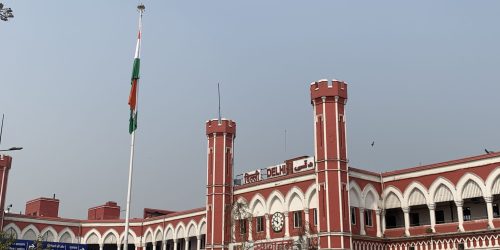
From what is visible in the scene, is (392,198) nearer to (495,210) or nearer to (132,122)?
(495,210)

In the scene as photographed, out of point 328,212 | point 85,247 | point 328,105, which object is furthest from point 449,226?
point 85,247

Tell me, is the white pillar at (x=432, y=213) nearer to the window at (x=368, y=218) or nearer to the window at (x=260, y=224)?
the window at (x=368, y=218)

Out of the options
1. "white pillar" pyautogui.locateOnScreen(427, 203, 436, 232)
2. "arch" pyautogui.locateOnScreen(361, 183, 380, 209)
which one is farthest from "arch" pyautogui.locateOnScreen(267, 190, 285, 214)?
"white pillar" pyautogui.locateOnScreen(427, 203, 436, 232)

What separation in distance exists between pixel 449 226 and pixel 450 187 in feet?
9.43

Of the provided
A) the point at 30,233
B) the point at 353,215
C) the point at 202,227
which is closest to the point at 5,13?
the point at 353,215

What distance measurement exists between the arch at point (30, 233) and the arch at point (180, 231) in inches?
612

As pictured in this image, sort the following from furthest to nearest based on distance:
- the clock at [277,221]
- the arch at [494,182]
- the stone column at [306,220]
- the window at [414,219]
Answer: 1. the clock at [277,221]
2. the window at [414,219]
3. the stone column at [306,220]
4. the arch at [494,182]

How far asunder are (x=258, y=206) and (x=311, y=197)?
645 centimetres

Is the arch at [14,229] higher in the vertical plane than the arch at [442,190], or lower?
lower

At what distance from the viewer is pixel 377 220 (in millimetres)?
47125

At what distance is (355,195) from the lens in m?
45.9

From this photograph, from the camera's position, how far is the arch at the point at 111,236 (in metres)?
70.0

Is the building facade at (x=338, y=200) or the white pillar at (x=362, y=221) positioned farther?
the white pillar at (x=362, y=221)

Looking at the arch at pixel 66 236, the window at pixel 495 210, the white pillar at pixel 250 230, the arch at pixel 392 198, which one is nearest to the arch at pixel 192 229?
the white pillar at pixel 250 230
